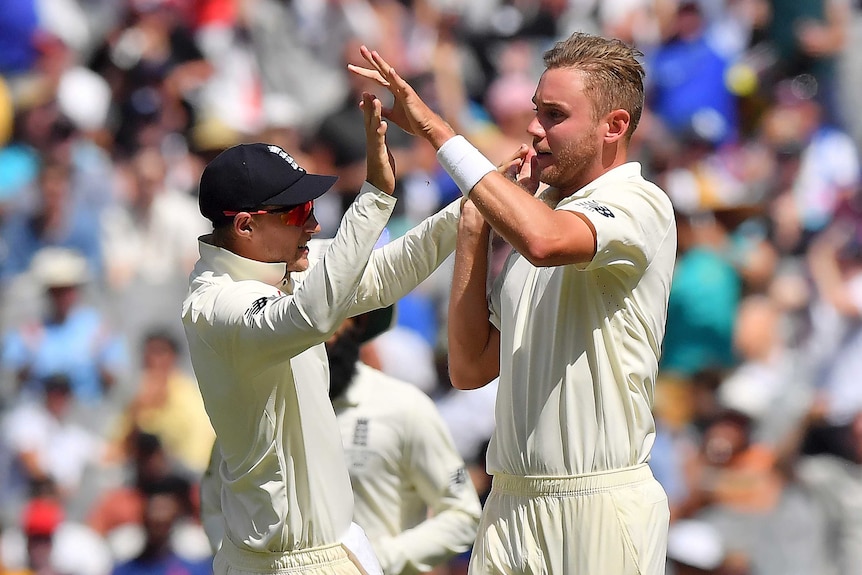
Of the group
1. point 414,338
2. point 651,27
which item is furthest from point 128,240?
point 651,27

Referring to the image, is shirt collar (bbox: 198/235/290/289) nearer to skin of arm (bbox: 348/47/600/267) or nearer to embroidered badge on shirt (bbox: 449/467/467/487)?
skin of arm (bbox: 348/47/600/267)

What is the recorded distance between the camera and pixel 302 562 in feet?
13.3

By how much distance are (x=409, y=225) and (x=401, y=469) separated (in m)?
3.41

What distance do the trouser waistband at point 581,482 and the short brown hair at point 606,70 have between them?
0.90 m

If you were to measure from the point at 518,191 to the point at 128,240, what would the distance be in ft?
20.4

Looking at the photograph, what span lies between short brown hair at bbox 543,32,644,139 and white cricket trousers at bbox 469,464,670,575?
A: 94 cm

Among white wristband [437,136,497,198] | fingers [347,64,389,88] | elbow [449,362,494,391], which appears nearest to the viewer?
white wristband [437,136,497,198]

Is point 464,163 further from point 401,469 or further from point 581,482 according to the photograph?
point 401,469

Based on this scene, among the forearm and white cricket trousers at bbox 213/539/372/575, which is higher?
the forearm

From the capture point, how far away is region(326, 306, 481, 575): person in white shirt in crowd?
5.53 meters

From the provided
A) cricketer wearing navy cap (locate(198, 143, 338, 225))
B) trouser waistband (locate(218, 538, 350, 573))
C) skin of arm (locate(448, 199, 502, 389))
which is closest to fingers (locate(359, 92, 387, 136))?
Answer: cricketer wearing navy cap (locate(198, 143, 338, 225))

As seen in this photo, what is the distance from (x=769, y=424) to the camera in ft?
25.4

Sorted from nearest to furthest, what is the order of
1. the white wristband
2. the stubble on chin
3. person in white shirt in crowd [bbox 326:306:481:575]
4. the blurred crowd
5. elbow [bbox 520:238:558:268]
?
elbow [bbox 520:238:558:268], the white wristband, the stubble on chin, person in white shirt in crowd [bbox 326:306:481:575], the blurred crowd

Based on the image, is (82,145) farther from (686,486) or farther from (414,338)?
(686,486)
